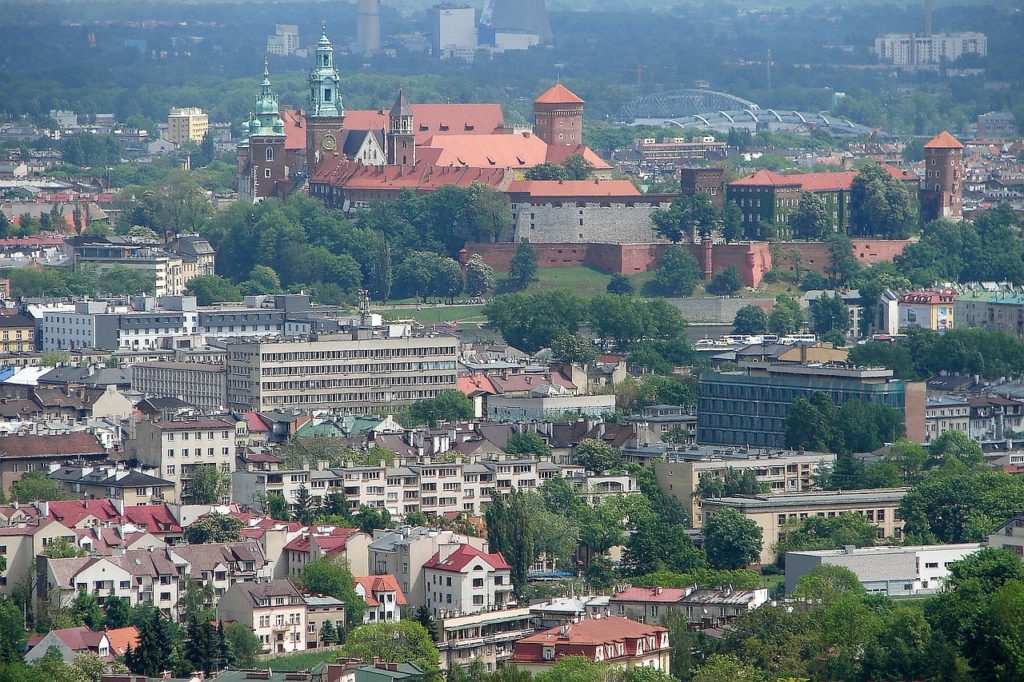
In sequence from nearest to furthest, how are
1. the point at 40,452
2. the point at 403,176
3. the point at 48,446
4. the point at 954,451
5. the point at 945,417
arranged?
the point at 40,452 < the point at 48,446 < the point at 954,451 < the point at 945,417 < the point at 403,176

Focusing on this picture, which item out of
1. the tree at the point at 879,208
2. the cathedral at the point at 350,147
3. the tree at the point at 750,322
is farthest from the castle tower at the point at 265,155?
the tree at the point at 750,322

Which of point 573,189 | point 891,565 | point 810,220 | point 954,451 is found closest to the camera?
point 891,565

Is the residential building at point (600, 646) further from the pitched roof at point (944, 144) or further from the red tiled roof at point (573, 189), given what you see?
the pitched roof at point (944, 144)

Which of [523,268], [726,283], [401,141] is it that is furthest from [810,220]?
[401,141]

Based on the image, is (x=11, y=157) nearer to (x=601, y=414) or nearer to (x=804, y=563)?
(x=601, y=414)

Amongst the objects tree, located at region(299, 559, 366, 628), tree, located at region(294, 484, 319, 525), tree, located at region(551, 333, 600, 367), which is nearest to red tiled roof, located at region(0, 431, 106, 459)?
tree, located at region(294, 484, 319, 525)

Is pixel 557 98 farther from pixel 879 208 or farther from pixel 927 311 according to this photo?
pixel 927 311

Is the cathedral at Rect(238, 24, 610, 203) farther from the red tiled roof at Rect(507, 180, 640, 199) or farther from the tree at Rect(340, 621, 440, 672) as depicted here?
the tree at Rect(340, 621, 440, 672)

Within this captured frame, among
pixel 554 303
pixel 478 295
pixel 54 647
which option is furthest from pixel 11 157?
pixel 54 647
